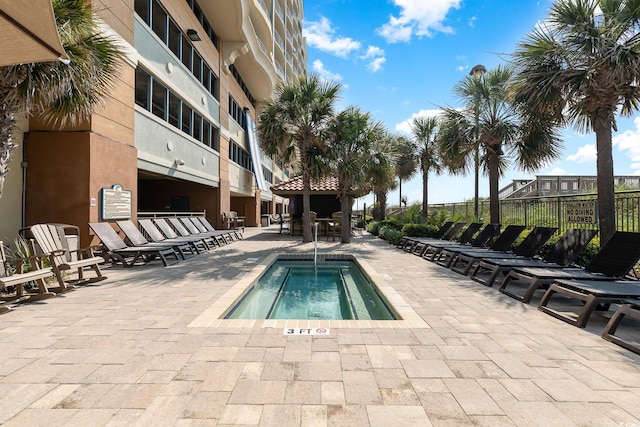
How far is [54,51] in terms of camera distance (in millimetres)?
3395

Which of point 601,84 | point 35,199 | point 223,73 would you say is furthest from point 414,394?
point 223,73

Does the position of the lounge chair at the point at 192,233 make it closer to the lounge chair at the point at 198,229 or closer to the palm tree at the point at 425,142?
the lounge chair at the point at 198,229

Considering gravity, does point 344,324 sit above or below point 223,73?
below

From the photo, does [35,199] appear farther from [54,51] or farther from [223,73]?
[223,73]

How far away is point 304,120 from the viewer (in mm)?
13055

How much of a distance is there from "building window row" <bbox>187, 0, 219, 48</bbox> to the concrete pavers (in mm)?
14930

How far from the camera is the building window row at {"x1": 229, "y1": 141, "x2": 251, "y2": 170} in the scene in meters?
20.8

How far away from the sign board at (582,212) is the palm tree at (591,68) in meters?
0.79

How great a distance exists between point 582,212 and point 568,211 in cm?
37

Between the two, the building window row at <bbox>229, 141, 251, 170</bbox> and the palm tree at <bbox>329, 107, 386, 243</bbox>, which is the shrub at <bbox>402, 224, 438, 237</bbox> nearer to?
the palm tree at <bbox>329, 107, 386, 243</bbox>

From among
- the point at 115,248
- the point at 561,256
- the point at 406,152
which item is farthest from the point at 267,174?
the point at 561,256

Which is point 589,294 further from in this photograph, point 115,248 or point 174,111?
point 174,111

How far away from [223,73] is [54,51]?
16.7 meters

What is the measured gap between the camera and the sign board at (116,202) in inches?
334
